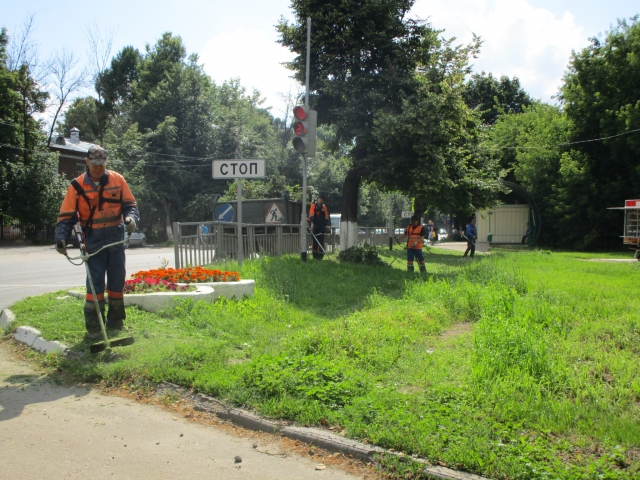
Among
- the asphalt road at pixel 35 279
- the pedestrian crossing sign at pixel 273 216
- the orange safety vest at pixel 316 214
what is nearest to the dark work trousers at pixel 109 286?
the asphalt road at pixel 35 279

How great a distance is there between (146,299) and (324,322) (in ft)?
8.25

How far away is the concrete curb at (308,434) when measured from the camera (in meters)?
3.38

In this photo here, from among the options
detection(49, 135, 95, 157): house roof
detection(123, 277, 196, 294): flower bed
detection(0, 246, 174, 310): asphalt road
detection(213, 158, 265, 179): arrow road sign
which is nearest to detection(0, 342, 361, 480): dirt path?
detection(123, 277, 196, 294): flower bed

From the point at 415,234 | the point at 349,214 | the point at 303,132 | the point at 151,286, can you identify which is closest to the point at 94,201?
the point at 151,286

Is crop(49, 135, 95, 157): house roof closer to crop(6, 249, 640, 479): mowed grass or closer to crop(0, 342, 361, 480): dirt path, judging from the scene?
crop(6, 249, 640, 479): mowed grass

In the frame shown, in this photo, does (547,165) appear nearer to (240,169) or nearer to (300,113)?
(300,113)

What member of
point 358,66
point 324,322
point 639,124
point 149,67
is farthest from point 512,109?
point 324,322

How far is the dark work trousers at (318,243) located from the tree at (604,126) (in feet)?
63.5

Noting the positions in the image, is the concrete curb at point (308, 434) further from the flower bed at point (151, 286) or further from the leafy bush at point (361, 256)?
the leafy bush at point (361, 256)

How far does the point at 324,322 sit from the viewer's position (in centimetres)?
772

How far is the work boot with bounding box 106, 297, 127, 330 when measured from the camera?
20.8ft

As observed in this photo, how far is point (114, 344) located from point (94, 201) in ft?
5.42

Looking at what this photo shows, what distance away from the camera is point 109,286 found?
6.34 m

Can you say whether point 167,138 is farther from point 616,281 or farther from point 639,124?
point 616,281
